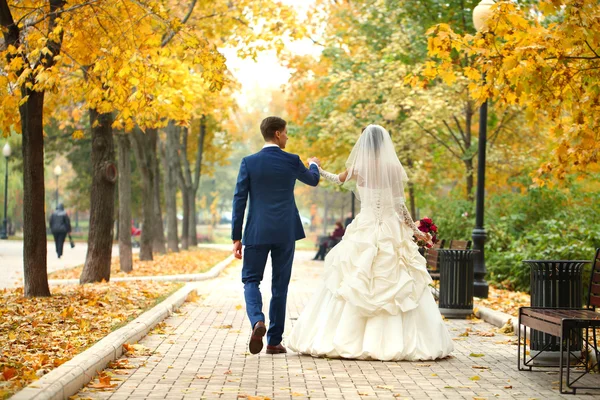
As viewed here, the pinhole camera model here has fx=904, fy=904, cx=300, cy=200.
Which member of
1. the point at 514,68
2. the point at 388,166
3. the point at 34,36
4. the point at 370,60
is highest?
the point at 370,60

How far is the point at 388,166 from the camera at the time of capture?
10078mm

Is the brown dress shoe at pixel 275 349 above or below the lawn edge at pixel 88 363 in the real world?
below

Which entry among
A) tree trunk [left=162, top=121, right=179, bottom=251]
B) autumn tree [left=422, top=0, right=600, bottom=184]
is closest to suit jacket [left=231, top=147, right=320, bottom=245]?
autumn tree [left=422, top=0, right=600, bottom=184]

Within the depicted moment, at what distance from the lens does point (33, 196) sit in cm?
1352

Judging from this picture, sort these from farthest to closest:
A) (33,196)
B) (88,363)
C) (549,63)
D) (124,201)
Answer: (124,201) → (33,196) → (549,63) → (88,363)

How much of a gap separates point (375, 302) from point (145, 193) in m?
19.3

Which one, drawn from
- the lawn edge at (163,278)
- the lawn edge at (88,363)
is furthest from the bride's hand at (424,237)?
the lawn edge at (163,278)

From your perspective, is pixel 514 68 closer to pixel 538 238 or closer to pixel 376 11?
pixel 538 238

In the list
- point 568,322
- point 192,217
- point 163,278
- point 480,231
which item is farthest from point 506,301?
point 192,217

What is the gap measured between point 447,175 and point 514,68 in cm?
2791

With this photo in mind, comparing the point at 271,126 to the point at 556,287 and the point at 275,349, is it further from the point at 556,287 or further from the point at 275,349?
the point at 556,287

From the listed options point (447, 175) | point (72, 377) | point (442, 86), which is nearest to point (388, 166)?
point (72, 377)

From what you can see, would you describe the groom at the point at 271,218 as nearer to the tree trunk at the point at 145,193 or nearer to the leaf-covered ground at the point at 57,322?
the leaf-covered ground at the point at 57,322

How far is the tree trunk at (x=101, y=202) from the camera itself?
17734 mm
